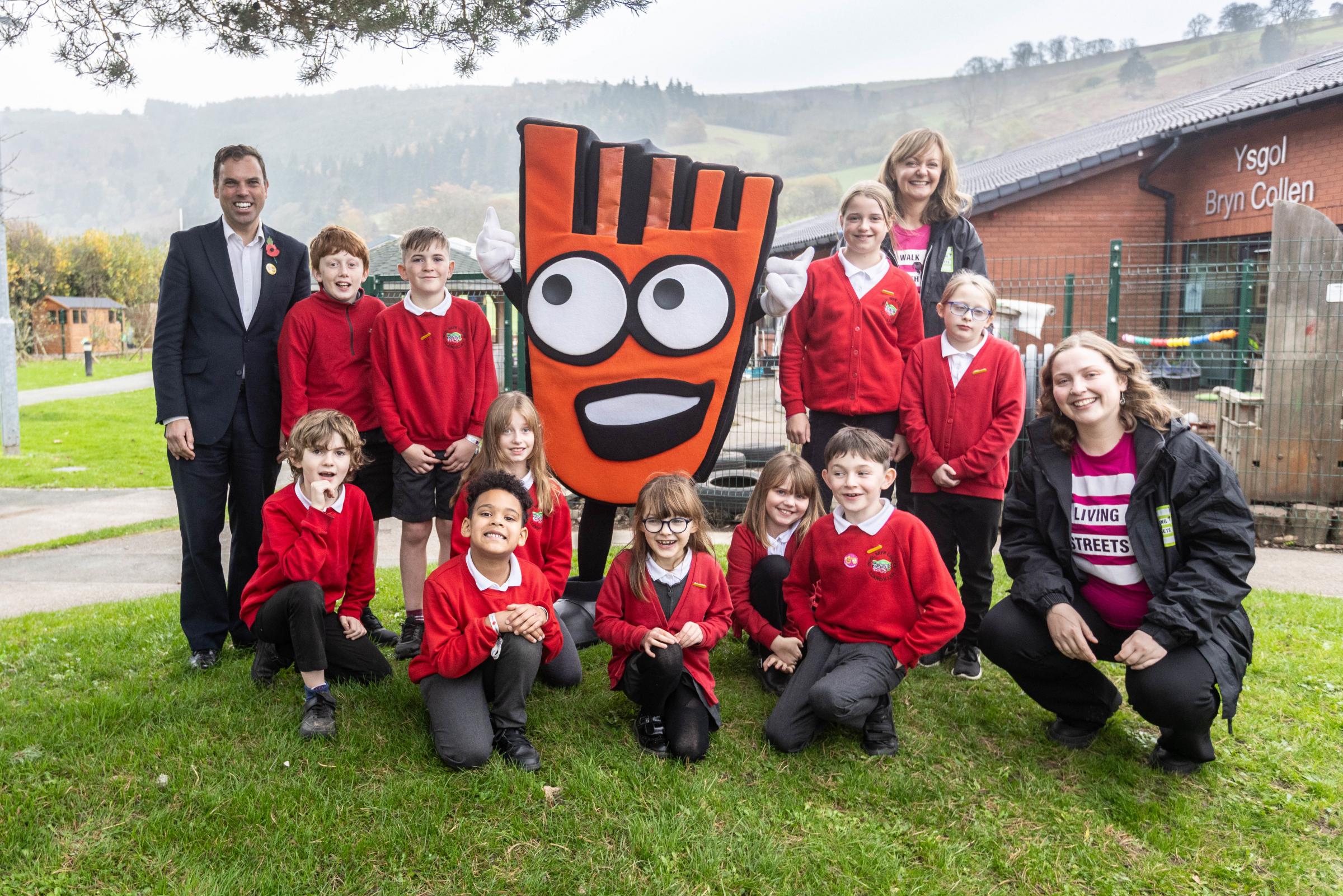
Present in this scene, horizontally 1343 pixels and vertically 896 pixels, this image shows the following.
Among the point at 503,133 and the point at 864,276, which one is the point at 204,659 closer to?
the point at 864,276

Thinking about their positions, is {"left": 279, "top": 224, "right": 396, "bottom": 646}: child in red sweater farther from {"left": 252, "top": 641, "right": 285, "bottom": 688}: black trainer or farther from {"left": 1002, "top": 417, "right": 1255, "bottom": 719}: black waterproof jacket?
{"left": 1002, "top": 417, "right": 1255, "bottom": 719}: black waterproof jacket

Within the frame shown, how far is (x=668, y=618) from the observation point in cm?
293

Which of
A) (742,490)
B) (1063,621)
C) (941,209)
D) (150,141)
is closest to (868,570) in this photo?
(1063,621)

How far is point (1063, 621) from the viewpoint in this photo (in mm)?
2775

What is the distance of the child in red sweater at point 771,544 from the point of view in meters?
3.31

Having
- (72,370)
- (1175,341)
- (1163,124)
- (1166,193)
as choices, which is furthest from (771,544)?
(72,370)

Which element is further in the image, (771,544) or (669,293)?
(669,293)

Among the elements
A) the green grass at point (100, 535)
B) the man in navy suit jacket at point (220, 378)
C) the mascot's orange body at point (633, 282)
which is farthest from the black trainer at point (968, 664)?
the green grass at point (100, 535)

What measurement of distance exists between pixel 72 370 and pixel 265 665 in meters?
31.2

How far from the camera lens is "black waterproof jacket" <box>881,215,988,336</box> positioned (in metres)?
3.72

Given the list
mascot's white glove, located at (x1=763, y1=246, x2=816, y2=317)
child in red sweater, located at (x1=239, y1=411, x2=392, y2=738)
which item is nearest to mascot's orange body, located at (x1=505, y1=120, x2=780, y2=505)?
mascot's white glove, located at (x1=763, y1=246, x2=816, y2=317)

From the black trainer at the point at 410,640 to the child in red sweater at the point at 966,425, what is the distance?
1.97 m

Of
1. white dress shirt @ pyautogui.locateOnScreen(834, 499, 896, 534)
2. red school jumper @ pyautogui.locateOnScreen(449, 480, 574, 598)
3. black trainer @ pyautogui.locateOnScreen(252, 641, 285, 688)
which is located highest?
white dress shirt @ pyautogui.locateOnScreen(834, 499, 896, 534)

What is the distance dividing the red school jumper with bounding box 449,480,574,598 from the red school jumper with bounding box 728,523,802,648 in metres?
0.57
